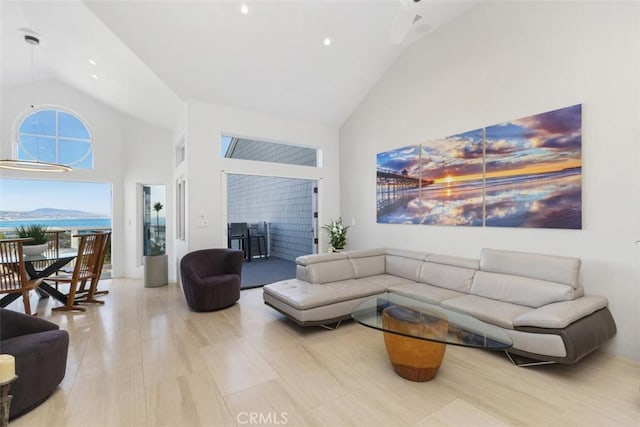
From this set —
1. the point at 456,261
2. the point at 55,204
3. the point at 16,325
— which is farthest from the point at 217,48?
the point at 55,204

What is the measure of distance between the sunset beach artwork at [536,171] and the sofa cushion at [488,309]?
1.01 metres

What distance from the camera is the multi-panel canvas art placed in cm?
296

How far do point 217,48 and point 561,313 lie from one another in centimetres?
492

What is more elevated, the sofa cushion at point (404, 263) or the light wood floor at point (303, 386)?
the sofa cushion at point (404, 263)

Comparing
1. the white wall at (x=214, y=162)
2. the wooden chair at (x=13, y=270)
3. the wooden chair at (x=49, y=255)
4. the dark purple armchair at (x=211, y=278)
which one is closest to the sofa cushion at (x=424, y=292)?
the dark purple armchair at (x=211, y=278)

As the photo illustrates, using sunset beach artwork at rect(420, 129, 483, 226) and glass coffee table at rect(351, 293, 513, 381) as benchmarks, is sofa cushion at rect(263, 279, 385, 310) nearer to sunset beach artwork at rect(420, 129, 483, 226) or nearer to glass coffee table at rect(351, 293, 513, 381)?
glass coffee table at rect(351, 293, 513, 381)

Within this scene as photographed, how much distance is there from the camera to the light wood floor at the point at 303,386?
1.89m

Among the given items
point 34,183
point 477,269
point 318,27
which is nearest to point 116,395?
point 477,269

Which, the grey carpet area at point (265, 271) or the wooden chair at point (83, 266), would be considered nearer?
the wooden chair at point (83, 266)

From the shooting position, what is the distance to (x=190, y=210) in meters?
4.59

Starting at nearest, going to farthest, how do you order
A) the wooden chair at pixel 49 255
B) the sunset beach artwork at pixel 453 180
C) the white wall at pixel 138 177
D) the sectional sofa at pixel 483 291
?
the sectional sofa at pixel 483 291 → the sunset beach artwork at pixel 453 180 → the wooden chair at pixel 49 255 → the white wall at pixel 138 177

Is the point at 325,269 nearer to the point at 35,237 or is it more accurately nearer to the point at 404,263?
the point at 404,263

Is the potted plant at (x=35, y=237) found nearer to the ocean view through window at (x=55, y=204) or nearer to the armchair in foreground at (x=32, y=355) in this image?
the ocean view through window at (x=55, y=204)

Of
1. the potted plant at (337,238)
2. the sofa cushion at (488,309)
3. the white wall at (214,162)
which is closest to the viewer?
the sofa cushion at (488,309)
